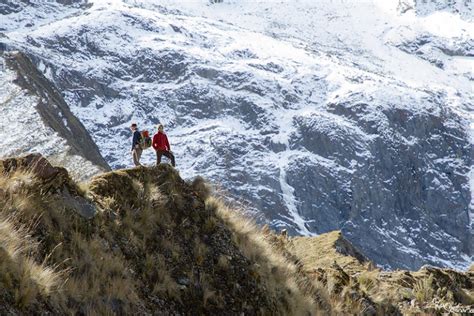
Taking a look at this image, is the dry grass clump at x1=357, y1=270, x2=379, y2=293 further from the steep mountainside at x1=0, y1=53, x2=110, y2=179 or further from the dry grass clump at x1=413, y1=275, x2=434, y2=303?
the steep mountainside at x1=0, y1=53, x2=110, y2=179

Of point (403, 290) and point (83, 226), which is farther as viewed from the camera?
point (403, 290)

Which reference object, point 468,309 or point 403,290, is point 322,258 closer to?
point 403,290

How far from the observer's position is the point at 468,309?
14.4 m

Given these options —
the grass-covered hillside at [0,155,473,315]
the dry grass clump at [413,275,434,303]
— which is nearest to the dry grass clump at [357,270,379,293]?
the grass-covered hillside at [0,155,473,315]

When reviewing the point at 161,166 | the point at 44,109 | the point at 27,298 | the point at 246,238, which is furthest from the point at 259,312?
the point at 44,109

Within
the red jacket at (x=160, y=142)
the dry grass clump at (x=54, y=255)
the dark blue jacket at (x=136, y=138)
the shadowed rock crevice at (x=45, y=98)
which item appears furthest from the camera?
the shadowed rock crevice at (x=45, y=98)

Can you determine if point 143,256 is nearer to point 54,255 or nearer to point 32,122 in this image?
point 54,255

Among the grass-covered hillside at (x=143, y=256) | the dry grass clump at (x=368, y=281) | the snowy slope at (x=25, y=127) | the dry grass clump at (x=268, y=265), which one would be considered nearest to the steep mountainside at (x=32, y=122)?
the snowy slope at (x=25, y=127)

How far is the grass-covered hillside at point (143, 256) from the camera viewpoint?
7.73 m

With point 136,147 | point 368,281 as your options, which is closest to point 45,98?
point 136,147

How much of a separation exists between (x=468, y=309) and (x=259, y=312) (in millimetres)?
6019

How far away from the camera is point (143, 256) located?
944 cm

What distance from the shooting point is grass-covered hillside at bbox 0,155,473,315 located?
773 centimetres

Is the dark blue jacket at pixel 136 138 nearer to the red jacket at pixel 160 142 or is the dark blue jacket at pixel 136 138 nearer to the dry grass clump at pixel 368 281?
the red jacket at pixel 160 142
